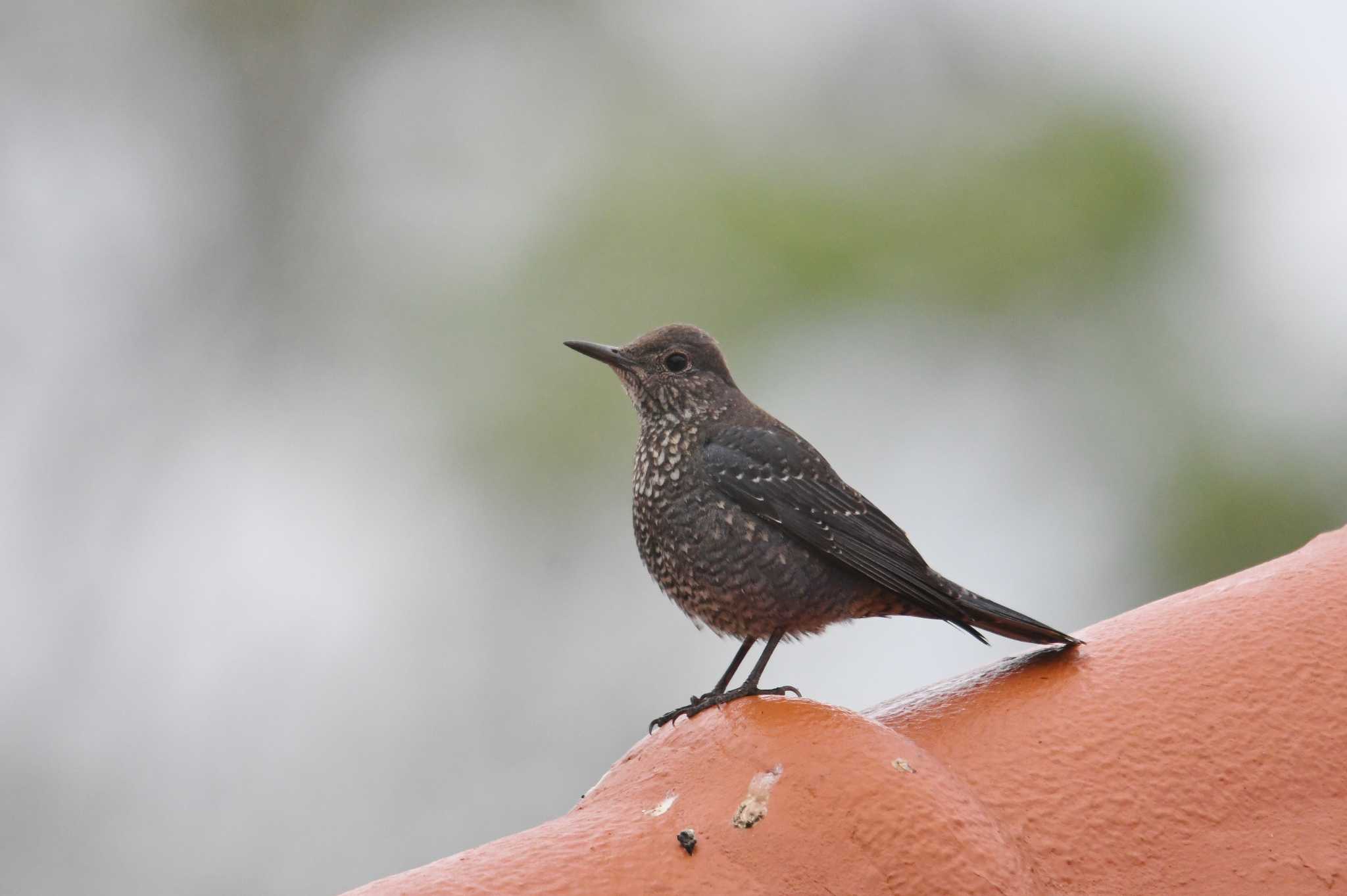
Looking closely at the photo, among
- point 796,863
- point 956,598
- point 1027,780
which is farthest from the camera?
point 956,598

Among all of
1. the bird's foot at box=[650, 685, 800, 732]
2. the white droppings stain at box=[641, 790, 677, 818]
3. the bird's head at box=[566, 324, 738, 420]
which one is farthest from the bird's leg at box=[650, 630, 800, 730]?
the bird's head at box=[566, 324, 738, 420]

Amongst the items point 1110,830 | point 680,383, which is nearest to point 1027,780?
point 1110,830

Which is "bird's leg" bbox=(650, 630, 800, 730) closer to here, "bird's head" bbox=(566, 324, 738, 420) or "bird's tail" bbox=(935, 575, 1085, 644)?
"bird's tail" bbox=(935, 575, 1085, 644)

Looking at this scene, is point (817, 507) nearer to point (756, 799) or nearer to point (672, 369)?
point (672, 369)

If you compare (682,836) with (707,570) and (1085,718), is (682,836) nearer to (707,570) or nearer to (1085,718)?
(1085,718)

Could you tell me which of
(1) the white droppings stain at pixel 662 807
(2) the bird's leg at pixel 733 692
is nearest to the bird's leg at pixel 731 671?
(2) the bird's leg at pixel 733 692

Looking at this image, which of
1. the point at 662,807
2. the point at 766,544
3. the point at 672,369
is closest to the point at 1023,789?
the point at 662,807

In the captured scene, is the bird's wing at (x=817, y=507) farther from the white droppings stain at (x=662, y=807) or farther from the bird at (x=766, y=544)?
the white droppings stain at (x=662, y=807)
